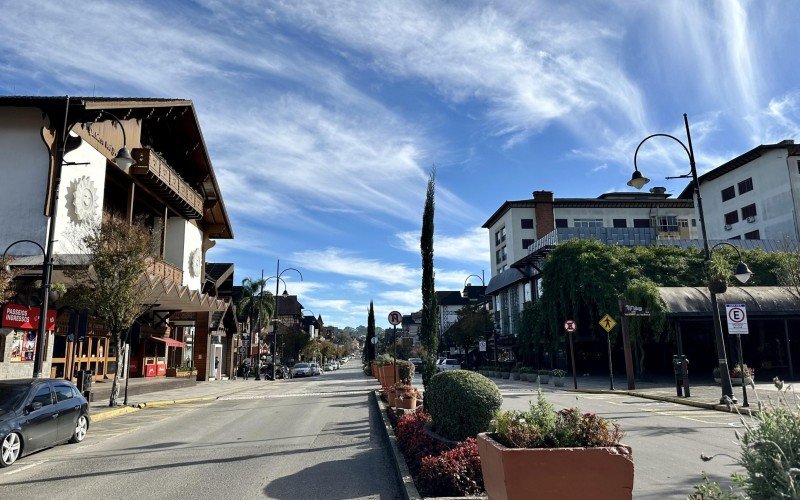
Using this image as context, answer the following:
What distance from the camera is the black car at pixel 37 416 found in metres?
9.23

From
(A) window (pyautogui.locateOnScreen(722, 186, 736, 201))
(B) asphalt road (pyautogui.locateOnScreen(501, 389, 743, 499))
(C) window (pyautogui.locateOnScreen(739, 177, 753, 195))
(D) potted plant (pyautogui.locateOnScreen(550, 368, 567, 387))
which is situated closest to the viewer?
(B) asphalt road (pyautogui.locateOnScreen(501, 389, 743, 499))

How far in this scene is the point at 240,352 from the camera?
62500mm

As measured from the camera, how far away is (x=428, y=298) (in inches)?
517

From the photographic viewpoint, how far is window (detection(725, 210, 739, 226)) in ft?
175

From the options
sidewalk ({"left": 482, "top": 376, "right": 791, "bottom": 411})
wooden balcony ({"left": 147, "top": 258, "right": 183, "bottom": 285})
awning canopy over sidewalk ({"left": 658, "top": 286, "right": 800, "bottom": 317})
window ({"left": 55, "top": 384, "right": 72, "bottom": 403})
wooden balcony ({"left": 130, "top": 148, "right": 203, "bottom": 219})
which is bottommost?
sidewalk ({"left": 482, "top": 376, "right": 791, "bottom": 411})

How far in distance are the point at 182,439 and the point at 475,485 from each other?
832 cm

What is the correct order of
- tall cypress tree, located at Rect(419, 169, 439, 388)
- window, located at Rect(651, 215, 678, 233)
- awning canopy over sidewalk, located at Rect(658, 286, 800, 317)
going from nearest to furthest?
tall cypress tree, located at Rect(419, 169, 439, 388)
awning canopy over sidewalk, located at Rect(658, 286, 800, 317)
window, located at Rect(651, 215, 678, 233)

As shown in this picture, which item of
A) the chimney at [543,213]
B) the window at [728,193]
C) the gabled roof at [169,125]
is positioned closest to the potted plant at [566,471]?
the gabled roof at [169,125]

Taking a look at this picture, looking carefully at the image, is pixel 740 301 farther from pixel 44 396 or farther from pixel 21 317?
pixel 21 317

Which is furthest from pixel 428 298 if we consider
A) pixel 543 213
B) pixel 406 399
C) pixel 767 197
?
pixel 543 213

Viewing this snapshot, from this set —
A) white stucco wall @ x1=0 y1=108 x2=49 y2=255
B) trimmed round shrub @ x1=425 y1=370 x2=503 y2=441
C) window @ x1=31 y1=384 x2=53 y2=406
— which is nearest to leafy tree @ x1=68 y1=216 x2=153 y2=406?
white stucco wall @ x1=0 y1=108 x2=49 y2=255

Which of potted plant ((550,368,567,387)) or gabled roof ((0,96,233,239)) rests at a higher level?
gabled roof ((0,96,233,239))

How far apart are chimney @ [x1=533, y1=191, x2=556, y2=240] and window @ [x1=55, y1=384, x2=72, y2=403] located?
60040 mm

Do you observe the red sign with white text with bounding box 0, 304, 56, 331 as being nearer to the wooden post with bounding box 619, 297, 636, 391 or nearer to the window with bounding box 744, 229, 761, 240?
the wooden post with bounding box 619, 297, 636, 391
